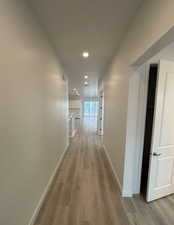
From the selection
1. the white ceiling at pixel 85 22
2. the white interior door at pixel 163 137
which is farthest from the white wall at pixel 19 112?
the white interior door at pixel 163 137

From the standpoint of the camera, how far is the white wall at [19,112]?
998mm

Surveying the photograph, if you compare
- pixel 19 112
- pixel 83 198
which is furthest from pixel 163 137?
pixel 19 112

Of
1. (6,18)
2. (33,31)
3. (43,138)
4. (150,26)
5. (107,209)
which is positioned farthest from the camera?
(43,138)

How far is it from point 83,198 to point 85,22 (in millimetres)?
2802

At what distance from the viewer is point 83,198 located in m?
1.96

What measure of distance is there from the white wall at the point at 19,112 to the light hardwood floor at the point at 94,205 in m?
0.35

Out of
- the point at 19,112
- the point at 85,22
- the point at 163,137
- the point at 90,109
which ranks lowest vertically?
the point at 90,109

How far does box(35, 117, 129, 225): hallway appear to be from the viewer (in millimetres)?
1585

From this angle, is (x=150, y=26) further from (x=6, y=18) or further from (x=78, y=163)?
(x=78, y=163)

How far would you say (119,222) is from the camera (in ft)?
5.08

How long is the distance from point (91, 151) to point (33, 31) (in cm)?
362

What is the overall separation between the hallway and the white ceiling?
2762mm

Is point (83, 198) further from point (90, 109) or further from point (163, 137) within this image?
point (90, 109)

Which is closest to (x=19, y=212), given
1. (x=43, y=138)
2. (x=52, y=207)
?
(x=52, y=207)
